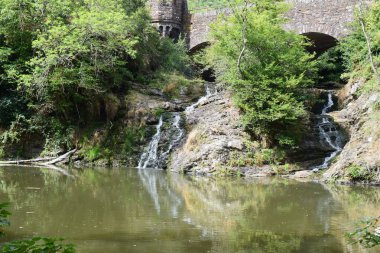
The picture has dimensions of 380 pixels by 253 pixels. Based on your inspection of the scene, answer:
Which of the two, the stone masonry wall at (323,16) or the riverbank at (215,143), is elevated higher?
the stone masonry wall at (323,16)

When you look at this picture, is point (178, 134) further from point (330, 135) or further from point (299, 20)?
point (299, 20)

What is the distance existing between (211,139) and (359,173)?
5479 millimetres

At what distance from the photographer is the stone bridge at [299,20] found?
22797mm

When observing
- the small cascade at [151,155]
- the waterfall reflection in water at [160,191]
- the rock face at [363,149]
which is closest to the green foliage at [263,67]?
the rock face at [363,149]

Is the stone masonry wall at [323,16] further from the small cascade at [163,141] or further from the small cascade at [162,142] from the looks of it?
the small cascade at [162,142]

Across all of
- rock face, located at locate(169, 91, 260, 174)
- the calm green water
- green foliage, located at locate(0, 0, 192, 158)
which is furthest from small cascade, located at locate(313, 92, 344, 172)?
green foliage, located at locate(0, 0, 192, 158)

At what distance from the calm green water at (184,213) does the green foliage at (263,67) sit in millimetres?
4175

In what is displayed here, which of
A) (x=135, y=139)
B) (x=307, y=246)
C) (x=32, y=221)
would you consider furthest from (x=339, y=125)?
(x=32, y=221)

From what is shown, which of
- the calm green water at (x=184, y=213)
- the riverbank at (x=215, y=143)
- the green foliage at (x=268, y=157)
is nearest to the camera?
the calm green water at (x=184, y=213)

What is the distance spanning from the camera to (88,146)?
1795 cm

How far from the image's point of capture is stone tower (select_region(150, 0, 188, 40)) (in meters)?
26.4

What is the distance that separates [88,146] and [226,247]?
44.1 ft

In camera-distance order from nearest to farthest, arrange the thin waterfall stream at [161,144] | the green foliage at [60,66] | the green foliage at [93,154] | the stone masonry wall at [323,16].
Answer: the thin waterfall stream at [161,144], the green foliage at [60,66], the green foliage at [93,154], the stone masonry wall at [323,16]

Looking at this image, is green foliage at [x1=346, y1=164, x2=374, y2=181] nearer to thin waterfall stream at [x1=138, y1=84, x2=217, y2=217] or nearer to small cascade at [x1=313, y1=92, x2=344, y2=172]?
small cascade at [x1=313, y1=92, x2=344, y2=172]
